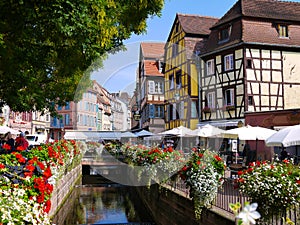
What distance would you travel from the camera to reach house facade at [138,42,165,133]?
21897 millimetres

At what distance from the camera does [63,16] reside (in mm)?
6285

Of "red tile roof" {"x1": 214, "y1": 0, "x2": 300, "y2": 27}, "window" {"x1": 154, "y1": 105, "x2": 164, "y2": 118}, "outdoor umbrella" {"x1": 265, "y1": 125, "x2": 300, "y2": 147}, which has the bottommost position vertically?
"outdoor umbrella" {"x1": 265, "y1": 125, "x2": 300, "y2": 147}

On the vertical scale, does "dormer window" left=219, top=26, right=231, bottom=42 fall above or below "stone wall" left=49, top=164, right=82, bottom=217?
above

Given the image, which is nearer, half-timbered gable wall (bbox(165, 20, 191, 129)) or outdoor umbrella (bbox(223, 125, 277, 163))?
outdoor umbrella (bbox(223, 125, 277, 163))

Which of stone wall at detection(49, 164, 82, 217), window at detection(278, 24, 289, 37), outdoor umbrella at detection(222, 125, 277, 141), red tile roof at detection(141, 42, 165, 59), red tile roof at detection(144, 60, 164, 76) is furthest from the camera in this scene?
window at detection(278, 24, 289, 37)

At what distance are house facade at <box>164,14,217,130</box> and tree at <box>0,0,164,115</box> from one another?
704 inches

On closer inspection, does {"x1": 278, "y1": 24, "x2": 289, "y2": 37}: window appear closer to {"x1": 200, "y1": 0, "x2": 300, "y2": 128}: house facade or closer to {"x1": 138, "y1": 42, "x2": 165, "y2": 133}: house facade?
{"x1": 200, "y1": 0, "x2": 300, "y2": 128}: house facade

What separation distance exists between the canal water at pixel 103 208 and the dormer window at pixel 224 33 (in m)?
12.6

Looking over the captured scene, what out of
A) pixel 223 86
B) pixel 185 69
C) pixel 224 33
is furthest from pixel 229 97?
pixel 185 69

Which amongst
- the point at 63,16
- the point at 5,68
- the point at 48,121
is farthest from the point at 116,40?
the point at 48,121

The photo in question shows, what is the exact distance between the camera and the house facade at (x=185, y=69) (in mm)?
29639

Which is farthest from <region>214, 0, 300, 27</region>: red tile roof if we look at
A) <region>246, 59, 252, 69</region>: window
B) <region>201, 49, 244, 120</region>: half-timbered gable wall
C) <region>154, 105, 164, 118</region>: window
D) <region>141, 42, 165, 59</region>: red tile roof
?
<region>154, 105, 164, 118</region>: window

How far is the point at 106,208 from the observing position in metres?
16.3

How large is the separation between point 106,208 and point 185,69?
1726 centimetres
